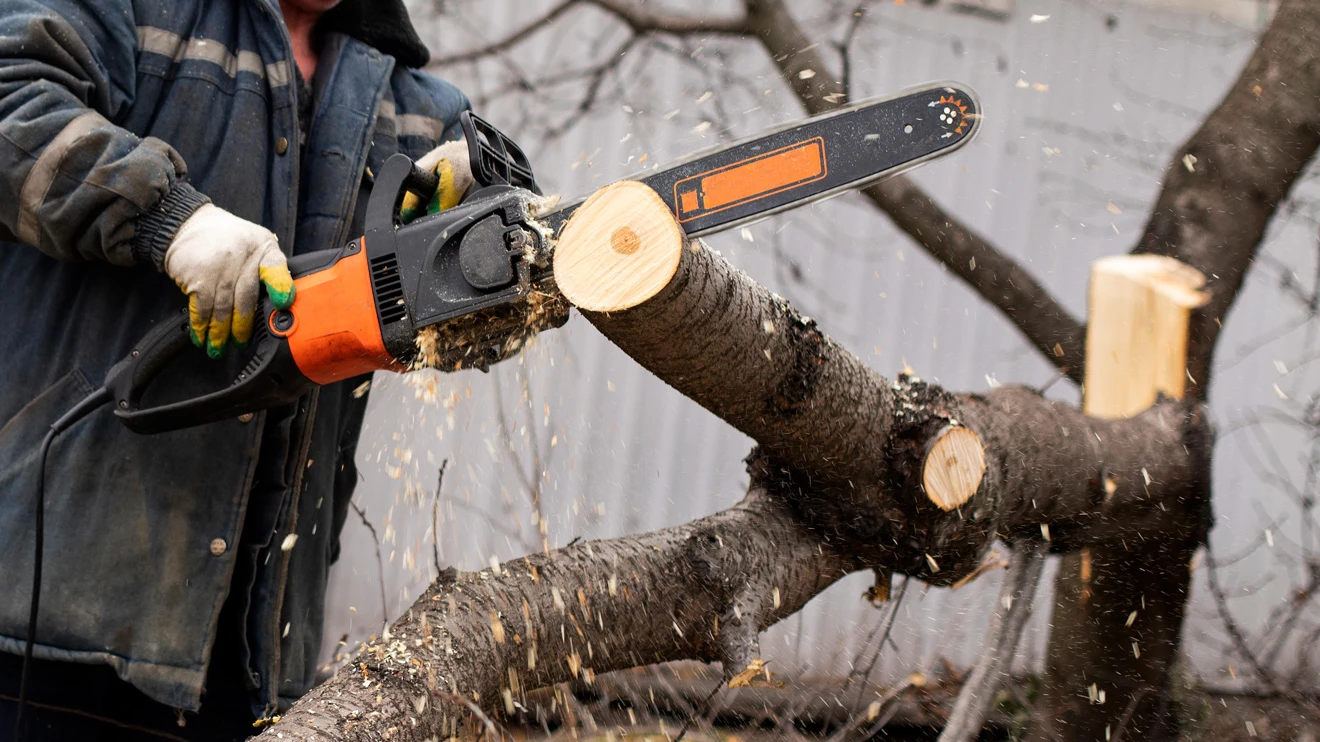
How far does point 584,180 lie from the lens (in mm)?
3801

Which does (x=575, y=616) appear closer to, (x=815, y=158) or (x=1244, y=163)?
(x=815, y=158)

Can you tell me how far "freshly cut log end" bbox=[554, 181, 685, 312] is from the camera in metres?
1.19

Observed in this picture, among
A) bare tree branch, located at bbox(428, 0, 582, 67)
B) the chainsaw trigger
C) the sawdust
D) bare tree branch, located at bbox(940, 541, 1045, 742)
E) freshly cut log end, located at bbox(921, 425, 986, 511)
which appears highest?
bare tree branch, located at bbox(428, 0, 582, 67)

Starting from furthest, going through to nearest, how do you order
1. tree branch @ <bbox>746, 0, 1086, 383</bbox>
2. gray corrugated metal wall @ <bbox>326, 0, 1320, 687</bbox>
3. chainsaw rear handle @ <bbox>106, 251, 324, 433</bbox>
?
gray corrugated metal wall @ <bbox>326, 0, 1320, 687</bbox>
tree branch @ <bbox>746, 0, 1086, 383</bbox>
chainsaw rear handle @ <bbox>106, 251, 324, 433</bbox>

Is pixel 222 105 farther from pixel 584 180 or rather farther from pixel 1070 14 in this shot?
pixel 1070 14

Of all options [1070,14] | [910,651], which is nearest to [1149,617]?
[910,651]

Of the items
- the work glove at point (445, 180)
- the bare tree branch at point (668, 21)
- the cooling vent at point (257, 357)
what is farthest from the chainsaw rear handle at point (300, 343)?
the bare tree branch at point (668, 21)

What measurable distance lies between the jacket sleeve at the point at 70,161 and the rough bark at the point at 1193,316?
7.18 feet

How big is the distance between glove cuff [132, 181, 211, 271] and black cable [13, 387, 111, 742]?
25 cm

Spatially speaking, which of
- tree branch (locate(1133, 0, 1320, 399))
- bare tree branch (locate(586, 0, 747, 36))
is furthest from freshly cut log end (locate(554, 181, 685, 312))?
bare tree branch (locate(586, 0, 747, 36))

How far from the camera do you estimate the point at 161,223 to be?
60.6 inches

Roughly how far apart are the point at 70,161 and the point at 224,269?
0.28 m

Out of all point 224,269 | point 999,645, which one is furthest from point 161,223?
point 999,645

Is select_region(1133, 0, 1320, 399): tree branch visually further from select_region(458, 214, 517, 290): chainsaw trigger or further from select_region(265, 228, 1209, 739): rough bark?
select_region(458, 214, 517, 290): chainsaw trigger
